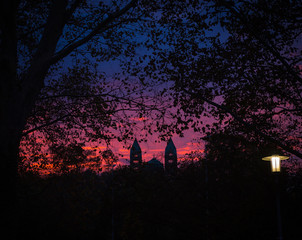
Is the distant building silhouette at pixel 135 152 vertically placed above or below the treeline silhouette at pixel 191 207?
above

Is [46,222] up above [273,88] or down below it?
below

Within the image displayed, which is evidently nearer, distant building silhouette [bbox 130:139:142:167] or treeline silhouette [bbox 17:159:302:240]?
treeline silhouette [bbox 17:159:302:240]

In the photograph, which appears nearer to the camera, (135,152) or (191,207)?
(135,152)

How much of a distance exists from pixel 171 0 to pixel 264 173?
8.01 metres

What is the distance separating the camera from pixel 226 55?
11.2m

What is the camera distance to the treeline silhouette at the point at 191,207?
10.5 metres

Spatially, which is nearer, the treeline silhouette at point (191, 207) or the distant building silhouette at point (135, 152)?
the treeline silhouette at point (191, 207)

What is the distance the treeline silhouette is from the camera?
1047 centimetres

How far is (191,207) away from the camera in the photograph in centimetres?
1543

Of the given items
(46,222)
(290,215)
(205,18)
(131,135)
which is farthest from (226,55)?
(46,222)

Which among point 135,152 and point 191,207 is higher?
point 135,152

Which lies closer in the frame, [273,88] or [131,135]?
[131,135]

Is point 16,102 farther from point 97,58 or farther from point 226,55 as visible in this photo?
point 226,55

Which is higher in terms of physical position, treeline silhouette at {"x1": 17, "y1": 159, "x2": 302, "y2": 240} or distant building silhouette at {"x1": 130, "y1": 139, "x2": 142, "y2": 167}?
distant building silhouette at {"x1": 130, "y1": 139, "x2": 142, "y2": 167}
